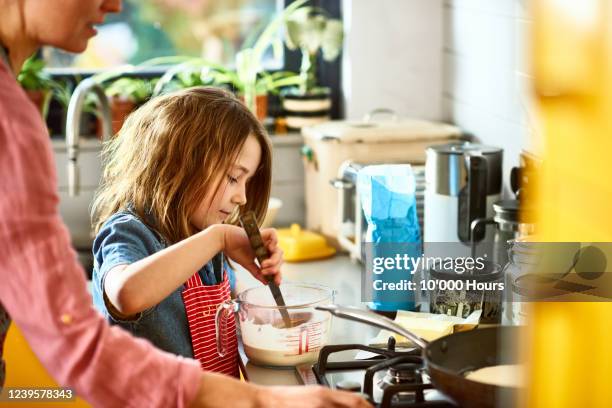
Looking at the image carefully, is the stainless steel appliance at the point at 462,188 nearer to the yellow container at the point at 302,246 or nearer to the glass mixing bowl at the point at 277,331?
the yellow container at the point at 302,246

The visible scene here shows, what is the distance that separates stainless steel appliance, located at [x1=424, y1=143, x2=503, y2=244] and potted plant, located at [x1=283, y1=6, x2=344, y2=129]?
91cm

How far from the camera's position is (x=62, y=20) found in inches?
40.9

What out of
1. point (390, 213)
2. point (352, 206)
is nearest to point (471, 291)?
point (390, 213)

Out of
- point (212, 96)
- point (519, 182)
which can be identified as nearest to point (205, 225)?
point (212, 96)

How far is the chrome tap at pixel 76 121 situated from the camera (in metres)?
2.65

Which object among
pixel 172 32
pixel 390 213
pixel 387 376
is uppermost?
pixel 172 32

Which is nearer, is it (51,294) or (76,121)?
(51,294)

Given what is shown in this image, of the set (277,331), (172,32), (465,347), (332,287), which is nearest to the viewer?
(465,347)

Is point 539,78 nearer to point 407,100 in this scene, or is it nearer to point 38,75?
point 407,100

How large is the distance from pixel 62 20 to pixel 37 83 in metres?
2.13

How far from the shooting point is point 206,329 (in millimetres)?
1771

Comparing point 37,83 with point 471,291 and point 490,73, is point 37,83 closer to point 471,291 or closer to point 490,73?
point 490,73

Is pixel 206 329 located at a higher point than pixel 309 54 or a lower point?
lower

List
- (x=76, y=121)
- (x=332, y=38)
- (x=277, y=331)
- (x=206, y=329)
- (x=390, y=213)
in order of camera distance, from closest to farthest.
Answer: (x=277, y=331), (x=206, y=329), (x=390, y=213), (x=76, y=121), (x=332, y=38)
